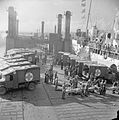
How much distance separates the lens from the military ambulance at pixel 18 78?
38.4 feet

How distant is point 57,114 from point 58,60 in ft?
50.9

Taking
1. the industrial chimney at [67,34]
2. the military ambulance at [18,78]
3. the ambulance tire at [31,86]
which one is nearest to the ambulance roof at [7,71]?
the military ambulance at [18,78]

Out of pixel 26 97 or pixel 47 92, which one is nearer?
pixel 26 97

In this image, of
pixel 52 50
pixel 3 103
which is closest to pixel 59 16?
pixel 52 50

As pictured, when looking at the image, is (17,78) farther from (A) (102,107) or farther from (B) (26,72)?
(A) (102,107)

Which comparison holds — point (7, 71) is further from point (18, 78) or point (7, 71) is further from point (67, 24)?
point (67, 24)

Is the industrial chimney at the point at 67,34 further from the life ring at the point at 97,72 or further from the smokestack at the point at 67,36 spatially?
the life ring at the point at 97,72

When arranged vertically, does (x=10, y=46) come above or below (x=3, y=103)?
above

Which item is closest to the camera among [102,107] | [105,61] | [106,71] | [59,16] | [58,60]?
[102,107]

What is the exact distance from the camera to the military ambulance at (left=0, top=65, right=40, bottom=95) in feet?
38.4

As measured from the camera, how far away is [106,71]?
16.1 m

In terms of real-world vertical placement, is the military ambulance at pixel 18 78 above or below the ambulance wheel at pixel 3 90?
above

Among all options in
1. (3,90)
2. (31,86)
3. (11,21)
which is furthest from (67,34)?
(3,90)

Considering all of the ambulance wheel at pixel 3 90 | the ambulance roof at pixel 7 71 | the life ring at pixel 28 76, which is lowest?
the ambulance wheel at pixel 3 90
